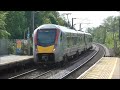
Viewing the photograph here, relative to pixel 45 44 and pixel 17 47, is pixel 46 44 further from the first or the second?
pixel 17 47

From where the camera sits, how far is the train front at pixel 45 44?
78.8ft

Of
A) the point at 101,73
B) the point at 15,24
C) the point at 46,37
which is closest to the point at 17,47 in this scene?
the point at 46,37

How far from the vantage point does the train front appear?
24.0 metres

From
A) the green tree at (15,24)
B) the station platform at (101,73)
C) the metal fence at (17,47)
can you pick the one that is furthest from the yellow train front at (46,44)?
the green tree at (15,24)

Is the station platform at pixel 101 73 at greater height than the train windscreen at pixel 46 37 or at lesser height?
lesser

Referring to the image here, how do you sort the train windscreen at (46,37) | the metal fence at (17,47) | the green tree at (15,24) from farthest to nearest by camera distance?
1. the green tree at (15,24)
2. the metal fence at (17,47)
3. the train windscreen at (46,37)

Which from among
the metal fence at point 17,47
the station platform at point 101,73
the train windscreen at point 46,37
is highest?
the train windscreen at point 46,37

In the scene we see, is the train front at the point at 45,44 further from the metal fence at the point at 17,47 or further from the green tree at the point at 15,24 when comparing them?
the green tree at the point at 15,24

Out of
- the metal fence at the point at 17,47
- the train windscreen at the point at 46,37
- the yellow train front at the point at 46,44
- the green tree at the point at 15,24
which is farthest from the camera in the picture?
the green tree at the point at 15,24

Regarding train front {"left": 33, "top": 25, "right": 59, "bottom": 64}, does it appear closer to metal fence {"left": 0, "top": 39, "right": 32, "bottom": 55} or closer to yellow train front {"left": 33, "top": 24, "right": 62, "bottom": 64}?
yellow train front {"left": 33, "top": 24, "right": 62, "bottom": 64}

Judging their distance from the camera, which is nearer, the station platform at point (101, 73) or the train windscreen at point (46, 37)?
the station platform at point (101, 73)
